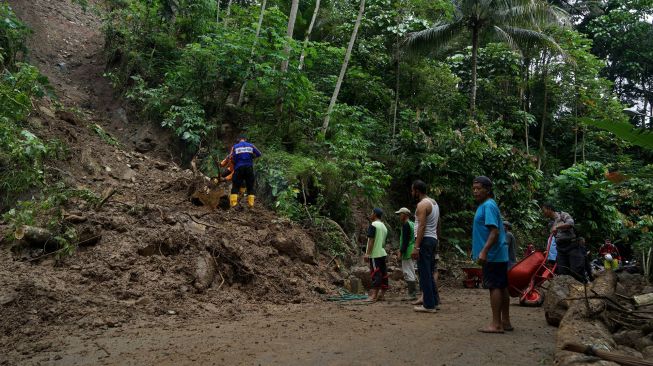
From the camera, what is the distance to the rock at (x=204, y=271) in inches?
265

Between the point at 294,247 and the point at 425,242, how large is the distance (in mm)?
3134

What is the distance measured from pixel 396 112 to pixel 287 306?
11045 millimetres

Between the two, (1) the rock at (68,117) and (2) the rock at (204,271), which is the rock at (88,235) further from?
(1) the rock at (68,117)

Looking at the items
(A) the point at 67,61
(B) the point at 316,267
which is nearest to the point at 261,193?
(B) the point at 316,267

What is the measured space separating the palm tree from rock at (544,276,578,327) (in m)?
10.4

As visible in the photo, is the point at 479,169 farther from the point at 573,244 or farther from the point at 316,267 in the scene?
the point at 316,267

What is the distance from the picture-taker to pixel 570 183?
12.9 m

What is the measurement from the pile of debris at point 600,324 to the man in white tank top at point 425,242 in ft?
4.74

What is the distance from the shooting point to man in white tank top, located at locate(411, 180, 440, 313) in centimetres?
612

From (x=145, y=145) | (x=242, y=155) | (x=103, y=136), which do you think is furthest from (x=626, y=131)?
(x=145, y=145)

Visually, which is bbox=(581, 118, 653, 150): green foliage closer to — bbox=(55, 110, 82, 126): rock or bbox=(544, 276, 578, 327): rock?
bbox=(544, 276, 578, 327): rock

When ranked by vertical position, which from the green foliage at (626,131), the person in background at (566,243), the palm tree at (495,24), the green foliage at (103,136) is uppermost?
the palm tree at (495,24)

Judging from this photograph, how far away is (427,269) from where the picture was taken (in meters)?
6.09

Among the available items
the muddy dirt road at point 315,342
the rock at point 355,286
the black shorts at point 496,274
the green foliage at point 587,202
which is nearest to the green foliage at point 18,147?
the muddy dirt road at point 315,342
